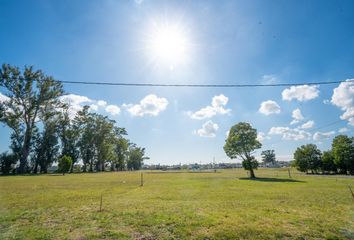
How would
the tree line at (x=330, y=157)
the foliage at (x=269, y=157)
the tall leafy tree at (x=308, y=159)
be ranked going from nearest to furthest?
the tree line at (x=330, y=157), the tall leafy tree at (x=308, y=159), the foliage at (x=269, y=157)

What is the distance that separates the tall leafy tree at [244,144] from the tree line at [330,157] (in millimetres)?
26795

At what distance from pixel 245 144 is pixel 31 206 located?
3421 cm

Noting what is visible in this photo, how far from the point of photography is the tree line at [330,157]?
160 ft

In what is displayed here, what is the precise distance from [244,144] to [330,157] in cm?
3217

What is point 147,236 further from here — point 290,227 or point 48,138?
point 48,138

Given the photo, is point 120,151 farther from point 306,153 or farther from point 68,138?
point 306,153

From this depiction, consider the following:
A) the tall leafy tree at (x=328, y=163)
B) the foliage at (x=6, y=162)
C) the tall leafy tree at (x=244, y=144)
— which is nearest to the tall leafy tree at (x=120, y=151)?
the foliage at (x=6, y=162)

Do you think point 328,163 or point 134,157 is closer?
point 328,163

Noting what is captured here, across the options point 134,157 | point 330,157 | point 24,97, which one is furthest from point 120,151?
point 330,157

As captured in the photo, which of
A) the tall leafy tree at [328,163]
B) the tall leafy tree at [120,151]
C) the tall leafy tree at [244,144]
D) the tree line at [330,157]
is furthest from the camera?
the tall leafy tree at [120,151]

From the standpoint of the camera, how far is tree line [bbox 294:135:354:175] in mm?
48675

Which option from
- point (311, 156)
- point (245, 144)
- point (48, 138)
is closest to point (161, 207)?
point (245, 144)

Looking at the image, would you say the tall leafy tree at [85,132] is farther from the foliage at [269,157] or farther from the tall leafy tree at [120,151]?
the foliage at [269,157]

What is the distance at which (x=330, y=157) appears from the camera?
53.9m
